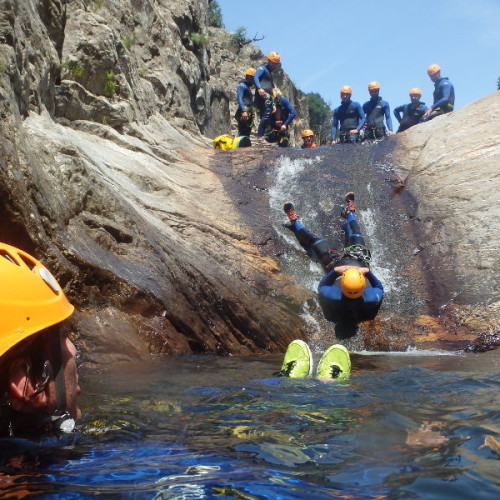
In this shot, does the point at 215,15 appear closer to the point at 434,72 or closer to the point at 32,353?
the point at 434,72

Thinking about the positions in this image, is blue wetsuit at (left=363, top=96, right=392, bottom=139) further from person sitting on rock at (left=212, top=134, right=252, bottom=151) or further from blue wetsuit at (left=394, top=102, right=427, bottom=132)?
person sitting on rock at (left=212, top=134, right=252, bottom=151)

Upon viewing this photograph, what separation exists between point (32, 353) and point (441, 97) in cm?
1446

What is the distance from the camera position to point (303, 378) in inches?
Answer: 200

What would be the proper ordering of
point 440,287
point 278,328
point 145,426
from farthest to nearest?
point 440,287
point 278,328
point 145,426

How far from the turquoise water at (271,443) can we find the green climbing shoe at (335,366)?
46 centimetres

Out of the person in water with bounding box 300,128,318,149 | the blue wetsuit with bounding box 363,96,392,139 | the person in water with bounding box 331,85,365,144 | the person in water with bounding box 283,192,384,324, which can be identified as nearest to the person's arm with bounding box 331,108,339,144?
the person in water with bounding box 331,85,365,144

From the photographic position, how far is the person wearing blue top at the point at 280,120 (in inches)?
610

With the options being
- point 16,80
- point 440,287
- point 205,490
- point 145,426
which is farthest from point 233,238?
point 205,490

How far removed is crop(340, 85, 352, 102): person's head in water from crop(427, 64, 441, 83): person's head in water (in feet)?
6.99

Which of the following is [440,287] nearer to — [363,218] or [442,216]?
[442,216]

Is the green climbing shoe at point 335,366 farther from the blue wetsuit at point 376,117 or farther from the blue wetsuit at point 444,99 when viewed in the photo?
the blue wetsuit at point 376,117

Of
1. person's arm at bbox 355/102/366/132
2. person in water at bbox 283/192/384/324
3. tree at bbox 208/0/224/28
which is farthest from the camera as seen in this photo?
tree at bbox 208/0/224/28

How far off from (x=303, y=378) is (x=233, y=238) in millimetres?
4653

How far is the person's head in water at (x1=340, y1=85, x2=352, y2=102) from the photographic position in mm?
16019
